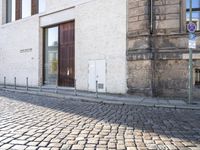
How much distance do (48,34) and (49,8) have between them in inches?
91.4

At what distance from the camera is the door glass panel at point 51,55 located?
22672 millimetres

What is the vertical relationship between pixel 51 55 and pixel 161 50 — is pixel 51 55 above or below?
above

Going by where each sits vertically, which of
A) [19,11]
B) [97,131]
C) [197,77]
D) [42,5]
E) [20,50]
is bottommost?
[97,131]

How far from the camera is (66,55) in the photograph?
2144 cm

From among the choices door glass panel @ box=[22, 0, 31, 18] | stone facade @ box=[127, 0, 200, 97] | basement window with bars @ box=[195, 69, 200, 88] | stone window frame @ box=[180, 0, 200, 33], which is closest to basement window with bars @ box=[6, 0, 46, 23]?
door glass panel @ box=[22, 0, 31, 18]

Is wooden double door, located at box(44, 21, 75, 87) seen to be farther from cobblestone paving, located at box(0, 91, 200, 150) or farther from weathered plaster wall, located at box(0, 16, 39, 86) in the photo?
cobblestone paving, located at box(0, 91, 200, 150)

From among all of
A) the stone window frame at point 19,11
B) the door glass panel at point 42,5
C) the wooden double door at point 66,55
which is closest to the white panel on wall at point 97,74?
the wooden double door at point 66,55

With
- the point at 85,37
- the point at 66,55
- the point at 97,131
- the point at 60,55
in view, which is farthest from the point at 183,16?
the point at 60,55

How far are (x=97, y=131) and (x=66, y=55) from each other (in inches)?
589

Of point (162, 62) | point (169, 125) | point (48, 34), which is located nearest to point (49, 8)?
point (48, 34)

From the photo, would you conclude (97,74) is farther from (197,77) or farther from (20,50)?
(20,50)

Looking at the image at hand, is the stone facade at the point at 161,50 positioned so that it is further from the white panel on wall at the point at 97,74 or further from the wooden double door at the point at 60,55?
the wooden double door at the point at 60,55

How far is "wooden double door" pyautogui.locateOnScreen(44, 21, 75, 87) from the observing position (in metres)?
21.0

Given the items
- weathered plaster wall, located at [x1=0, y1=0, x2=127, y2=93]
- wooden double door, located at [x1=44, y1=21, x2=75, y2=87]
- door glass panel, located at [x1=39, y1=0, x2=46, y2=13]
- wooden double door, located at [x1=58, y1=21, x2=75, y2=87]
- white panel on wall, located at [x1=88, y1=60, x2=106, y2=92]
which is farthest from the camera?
door glass panel, located at [x1=39, y1=0, x2=46, y2=13]
